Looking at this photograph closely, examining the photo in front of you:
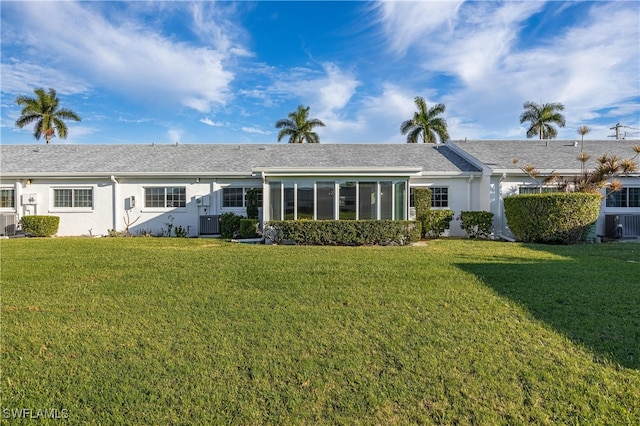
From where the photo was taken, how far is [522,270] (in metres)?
7.43

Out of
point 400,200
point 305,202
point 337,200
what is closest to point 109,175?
point 305,202

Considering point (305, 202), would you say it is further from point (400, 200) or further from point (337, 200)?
point (400, 200)

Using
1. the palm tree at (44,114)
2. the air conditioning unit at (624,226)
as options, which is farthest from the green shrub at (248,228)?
the palm tree at (44,114)

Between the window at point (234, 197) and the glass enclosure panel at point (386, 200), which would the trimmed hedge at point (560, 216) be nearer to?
the glass enclosure panel at point (386, 200)

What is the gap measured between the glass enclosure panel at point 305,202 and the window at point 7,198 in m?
14.2

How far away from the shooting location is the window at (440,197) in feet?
52.2

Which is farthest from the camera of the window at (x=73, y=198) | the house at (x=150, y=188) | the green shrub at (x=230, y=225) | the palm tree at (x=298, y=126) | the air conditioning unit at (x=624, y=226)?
the palm tree at (x=298, y=126)

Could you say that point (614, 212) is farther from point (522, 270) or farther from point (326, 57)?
point (326, 57)

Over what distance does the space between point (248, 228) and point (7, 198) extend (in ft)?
40.3

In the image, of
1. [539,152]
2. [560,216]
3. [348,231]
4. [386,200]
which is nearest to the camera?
[560,216]

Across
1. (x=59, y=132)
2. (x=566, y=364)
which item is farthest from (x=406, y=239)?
(x=59, y=132)

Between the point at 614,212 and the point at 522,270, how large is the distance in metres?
11.3

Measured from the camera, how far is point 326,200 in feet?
44.0

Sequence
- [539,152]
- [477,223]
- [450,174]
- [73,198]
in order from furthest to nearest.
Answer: [539,152], [73,198], [450,174], [477,223]
